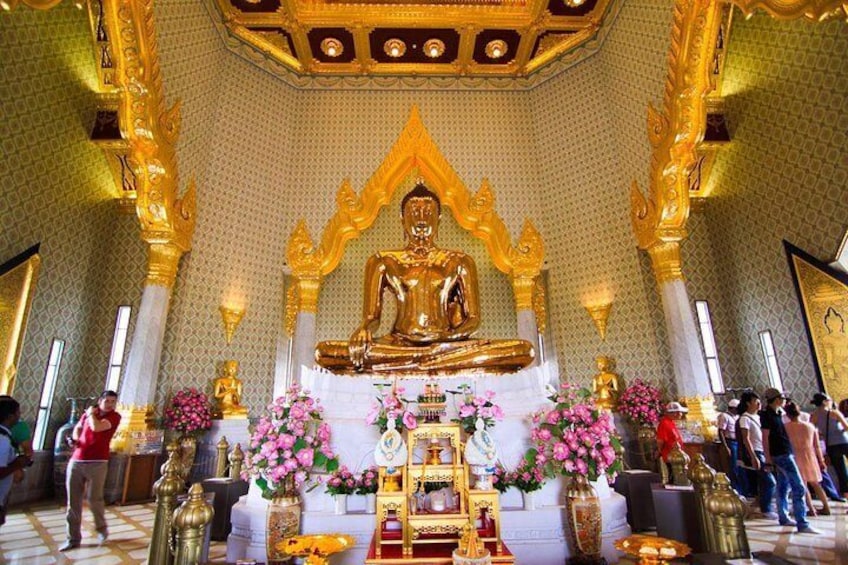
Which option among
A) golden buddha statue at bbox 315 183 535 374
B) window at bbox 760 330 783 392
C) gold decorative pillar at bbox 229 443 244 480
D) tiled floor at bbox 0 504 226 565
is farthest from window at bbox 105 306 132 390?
window at bbox 760 330 783 392

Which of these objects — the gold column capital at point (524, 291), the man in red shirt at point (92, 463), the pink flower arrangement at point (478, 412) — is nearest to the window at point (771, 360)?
the gold column capital at point (524, 291)

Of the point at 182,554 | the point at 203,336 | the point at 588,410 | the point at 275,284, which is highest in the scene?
the point at 275,284

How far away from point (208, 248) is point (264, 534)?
5169mm

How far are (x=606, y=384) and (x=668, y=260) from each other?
1918 millimetres

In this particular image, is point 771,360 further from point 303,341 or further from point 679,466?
point 303,341

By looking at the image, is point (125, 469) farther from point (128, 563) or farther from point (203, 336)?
point (128, 563)

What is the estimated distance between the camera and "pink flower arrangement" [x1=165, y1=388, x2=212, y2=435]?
6004 millimetres

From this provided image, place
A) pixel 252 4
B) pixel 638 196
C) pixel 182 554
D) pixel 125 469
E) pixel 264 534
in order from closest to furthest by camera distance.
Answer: pixel 182 554 < pixel 264 534 < pixel 125 469 < pixel 638 196 < pixel 252 4

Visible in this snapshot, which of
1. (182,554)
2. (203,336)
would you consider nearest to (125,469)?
(203,336)

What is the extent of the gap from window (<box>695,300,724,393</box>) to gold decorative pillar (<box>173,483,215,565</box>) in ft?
22.8

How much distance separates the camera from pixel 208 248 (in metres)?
7.14

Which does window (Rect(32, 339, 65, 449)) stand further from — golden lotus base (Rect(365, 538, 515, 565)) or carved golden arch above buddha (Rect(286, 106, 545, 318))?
golden lotus base (Rect(365, 538, 515, 565))

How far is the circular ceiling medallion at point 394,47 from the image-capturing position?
8.32 metres

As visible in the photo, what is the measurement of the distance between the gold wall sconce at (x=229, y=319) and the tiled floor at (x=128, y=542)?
2.86 meters
